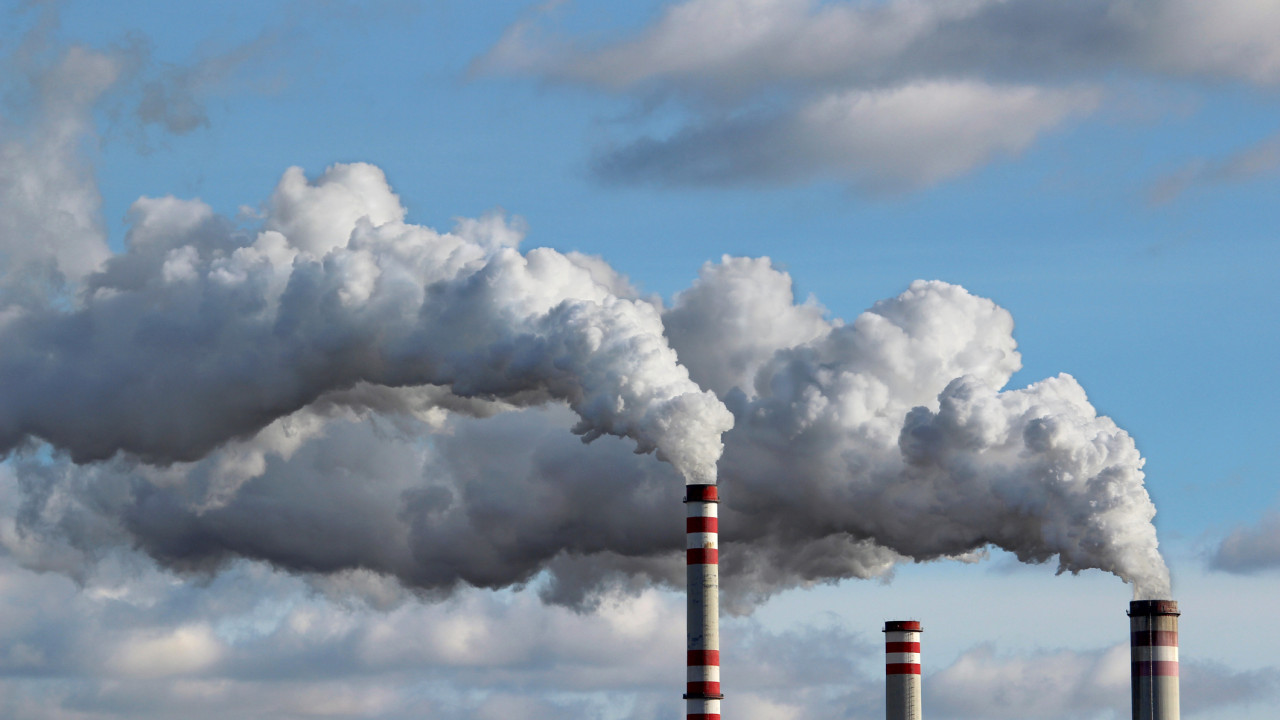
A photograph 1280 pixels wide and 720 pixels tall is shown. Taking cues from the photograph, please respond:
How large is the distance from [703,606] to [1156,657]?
15.4 metres

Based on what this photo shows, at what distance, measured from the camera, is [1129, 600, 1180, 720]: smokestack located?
61781mm

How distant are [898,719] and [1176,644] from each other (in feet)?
60.9

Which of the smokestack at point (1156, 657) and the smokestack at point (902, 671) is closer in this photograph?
the smokestack at point (1156, 657)

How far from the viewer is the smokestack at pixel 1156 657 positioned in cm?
6178

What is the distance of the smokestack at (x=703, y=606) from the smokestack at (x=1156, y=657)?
14.3 metres

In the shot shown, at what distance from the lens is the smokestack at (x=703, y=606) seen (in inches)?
2665

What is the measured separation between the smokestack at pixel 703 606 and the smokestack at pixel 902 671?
13.4 m

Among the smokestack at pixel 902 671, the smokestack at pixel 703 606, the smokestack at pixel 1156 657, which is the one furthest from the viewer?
the smokestack at pixel 902 671

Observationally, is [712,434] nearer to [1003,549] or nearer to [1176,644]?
[1003,549]

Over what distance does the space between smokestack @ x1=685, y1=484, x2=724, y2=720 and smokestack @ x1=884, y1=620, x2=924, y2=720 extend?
13374 millimetres

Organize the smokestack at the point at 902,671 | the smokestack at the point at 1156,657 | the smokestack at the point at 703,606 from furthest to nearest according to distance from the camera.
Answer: the smokestack at the point at 902,671 → the smokestack at the point at 703,606 → the smokestack at the point at 1156,657

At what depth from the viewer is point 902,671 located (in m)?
79.6

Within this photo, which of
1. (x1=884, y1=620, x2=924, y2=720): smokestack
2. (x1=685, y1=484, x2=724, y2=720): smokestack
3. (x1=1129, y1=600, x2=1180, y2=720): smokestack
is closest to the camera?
(x1=1129, y1=600, x2=1180, y2=720): smokestack

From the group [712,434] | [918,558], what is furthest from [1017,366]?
[712,434]
